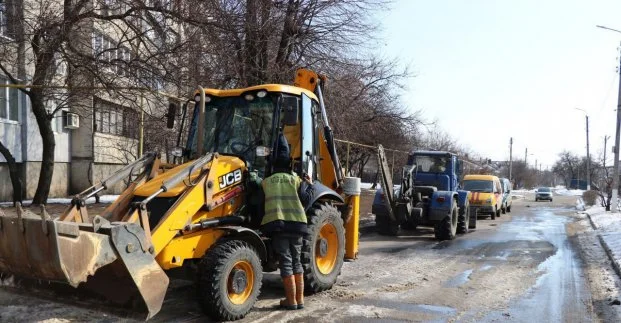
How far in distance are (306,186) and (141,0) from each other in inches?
324

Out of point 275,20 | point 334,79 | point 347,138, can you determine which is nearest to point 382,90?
point 347,138

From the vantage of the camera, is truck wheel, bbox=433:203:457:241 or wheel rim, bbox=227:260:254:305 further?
truck wheel, bbox=433:203:457:241

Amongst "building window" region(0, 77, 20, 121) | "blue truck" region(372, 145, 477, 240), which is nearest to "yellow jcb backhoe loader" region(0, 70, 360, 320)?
"blue truck" region(372, 145, 477, 240)

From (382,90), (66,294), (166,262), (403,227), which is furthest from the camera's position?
(382,90)

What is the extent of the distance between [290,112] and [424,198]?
8.47m

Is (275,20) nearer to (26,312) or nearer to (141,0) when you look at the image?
(141,0)

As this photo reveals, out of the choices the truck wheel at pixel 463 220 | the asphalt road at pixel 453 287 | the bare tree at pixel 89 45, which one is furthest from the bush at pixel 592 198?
the bare tree at pixel 89 45

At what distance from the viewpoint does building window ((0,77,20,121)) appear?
59.1 ft

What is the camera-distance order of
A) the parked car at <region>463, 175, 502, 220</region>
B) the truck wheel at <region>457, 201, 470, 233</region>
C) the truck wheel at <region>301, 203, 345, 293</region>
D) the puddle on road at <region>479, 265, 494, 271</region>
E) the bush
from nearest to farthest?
the truck wheel at <region>301, 203, 345, 293</region>, the puddle on road at <region>479, 265, 494, 271</region>, the truck wheel at <region>457, 201, 470, 233</region>, the parked car at <region>463, 175, 502, 220</region>, the bush

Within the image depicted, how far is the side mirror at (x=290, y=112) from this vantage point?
21.2ft

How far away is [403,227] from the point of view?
15.5m

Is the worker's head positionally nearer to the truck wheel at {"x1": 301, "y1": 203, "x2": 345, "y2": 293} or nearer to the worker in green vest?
the worker in green vest

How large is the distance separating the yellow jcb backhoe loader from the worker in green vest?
21 cm

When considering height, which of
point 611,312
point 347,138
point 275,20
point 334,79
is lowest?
point 611,312
